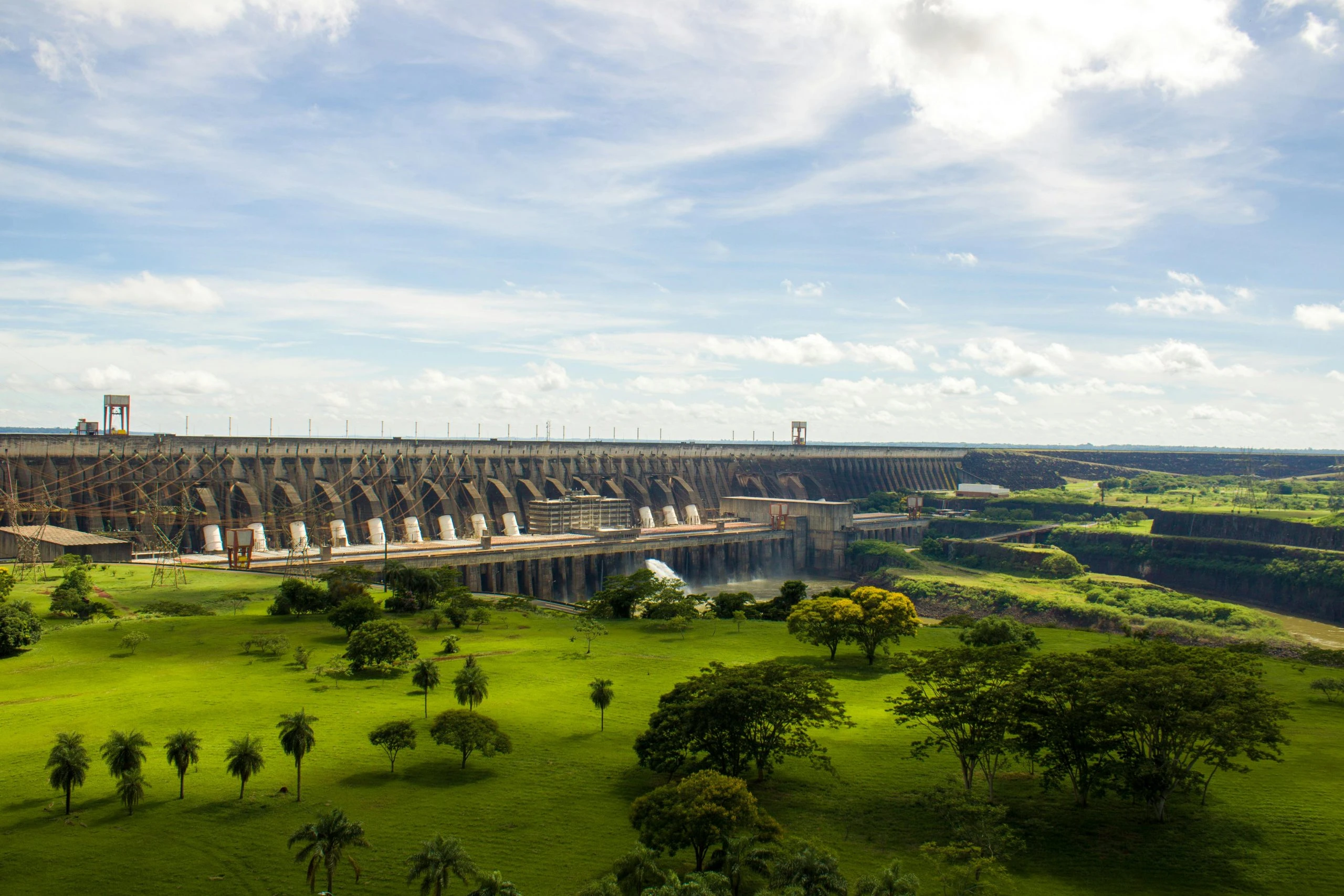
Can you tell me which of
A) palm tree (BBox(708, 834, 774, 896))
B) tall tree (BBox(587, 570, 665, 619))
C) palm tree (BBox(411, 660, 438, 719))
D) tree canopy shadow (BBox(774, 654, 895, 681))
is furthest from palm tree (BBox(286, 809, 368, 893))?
tall tree (BBox(587, 570, 665, 619))

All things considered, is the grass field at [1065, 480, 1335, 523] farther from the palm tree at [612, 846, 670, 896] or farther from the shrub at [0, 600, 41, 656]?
the shrub at [0, 600, 41, 656]

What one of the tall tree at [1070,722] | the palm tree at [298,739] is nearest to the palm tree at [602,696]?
the palm tree at [298,739]

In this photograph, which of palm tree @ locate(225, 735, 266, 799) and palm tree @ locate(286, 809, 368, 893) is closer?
palm tree @ locate(286, 809, 368, 893)

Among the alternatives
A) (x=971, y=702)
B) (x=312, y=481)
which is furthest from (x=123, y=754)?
(x=312, y=481)

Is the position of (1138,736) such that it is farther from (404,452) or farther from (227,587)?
(404,452)

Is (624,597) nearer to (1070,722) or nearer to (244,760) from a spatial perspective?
(244,760)

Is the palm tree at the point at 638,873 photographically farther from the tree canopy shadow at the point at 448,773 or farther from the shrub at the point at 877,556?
the shrub at the point at 877,556
